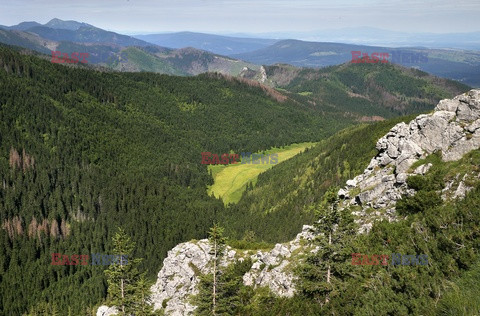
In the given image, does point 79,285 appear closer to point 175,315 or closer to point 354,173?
point 175,315

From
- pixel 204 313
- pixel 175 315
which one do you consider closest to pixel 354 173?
pixel 175 315

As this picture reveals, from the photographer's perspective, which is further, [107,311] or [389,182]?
[107,311]

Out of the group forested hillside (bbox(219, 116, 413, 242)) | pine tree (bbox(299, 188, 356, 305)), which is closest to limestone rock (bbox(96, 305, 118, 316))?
pine tree (bbox(299, 188, 356, 305))

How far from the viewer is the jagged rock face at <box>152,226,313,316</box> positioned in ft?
Result: 163

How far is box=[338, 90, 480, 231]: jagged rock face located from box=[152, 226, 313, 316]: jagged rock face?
11468 mm

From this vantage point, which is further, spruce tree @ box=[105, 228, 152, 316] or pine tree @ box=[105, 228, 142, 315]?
pine tree @ box=[105, 228, 142, 315]

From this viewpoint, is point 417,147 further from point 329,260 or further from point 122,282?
point 122,282

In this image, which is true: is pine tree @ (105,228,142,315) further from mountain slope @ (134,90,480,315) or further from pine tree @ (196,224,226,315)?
pine tree @ (196,224,226,315)

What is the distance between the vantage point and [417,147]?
175 ft

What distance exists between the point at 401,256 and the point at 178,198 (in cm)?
16040

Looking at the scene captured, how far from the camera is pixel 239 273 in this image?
58125 millimetres

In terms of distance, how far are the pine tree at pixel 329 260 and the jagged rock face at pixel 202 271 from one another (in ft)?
29.8

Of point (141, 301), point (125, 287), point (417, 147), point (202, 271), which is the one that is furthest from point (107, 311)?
point (417, 147)

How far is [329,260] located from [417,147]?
1171 inches
